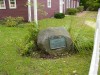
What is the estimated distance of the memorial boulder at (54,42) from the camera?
8.27 metres

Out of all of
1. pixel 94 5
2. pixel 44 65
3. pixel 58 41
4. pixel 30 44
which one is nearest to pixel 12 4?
pixel 30 44

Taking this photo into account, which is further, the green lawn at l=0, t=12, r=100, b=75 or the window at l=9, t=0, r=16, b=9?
the window at l=9, t=0, r=16, b=9

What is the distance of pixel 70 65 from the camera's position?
739cm

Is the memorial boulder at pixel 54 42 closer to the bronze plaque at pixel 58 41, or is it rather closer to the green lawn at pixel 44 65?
the bronze plaque at pixel 58 41

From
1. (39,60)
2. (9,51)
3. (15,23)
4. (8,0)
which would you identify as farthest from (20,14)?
(39,60)

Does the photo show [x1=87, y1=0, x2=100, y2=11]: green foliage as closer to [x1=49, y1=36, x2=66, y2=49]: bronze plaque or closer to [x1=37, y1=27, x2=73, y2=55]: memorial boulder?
[x1=37, y1=27, x2=73, y2=55]: memorial boulder

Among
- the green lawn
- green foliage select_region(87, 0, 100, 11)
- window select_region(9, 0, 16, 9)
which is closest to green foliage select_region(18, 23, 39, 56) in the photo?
the green lawn

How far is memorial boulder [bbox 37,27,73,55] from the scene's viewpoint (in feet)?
27.1

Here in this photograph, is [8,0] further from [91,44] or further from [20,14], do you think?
[91,44]

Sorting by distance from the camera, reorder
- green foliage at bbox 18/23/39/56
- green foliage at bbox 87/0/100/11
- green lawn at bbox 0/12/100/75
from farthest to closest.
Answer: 1. green foliage at bbox 87/0/100/11
2. green foliage at bbox 18/23/39/56
3. green lawn at bbox 0/12/100/75

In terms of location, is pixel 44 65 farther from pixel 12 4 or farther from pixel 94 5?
pixel 94 5

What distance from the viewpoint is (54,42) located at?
831 cm

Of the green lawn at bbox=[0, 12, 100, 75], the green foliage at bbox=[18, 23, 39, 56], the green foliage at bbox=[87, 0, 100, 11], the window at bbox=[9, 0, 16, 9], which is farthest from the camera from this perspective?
the green foliage at bbox=[87, 0, 100, 11]

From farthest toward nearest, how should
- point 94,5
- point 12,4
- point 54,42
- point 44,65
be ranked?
point 94,5 < point 12,4 < point 54,42 < point 44,65
